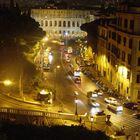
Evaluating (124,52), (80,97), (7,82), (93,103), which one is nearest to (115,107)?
(93,103)

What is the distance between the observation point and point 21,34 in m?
96.0

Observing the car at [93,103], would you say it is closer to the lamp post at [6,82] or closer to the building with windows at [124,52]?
the building with windows at [124,52]

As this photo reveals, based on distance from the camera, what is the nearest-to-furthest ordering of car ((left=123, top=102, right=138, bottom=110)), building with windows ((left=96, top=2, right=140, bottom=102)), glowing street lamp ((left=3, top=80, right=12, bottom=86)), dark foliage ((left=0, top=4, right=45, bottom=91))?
1. glowing street lamp ((left=3, top=80, right=12, bottom=86))
2. car ((left=123, top=102, right=138, bottom=110))
3. dark foliage ((left=0, top=4, right=45, bottom=91))
4. building with windows ((left=96, top=2, right=140, bottom=102))

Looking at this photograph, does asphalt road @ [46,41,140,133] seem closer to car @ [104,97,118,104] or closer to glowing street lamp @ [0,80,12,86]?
car @ [104,97,118,104]

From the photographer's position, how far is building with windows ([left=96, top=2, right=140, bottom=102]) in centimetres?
7294

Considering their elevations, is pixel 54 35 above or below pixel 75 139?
below

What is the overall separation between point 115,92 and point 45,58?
41336 mm

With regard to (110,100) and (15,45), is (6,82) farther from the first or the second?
(15,45)

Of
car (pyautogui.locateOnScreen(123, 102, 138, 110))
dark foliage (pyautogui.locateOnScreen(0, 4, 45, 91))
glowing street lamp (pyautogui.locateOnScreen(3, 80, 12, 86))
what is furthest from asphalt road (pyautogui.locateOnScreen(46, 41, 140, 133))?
glowing street lamp (pyautogui.locateOnScreen(3, 80, 12, 86))

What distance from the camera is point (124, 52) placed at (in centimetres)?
7794

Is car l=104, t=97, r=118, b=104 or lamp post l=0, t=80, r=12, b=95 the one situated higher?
lamp post l=0, t=80, r=12, b=95

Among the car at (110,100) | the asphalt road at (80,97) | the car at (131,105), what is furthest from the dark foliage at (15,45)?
the car at (131,105)

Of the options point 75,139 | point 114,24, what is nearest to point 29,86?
point 114,24

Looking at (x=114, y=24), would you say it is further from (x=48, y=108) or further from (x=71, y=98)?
(x=48, y=108)
